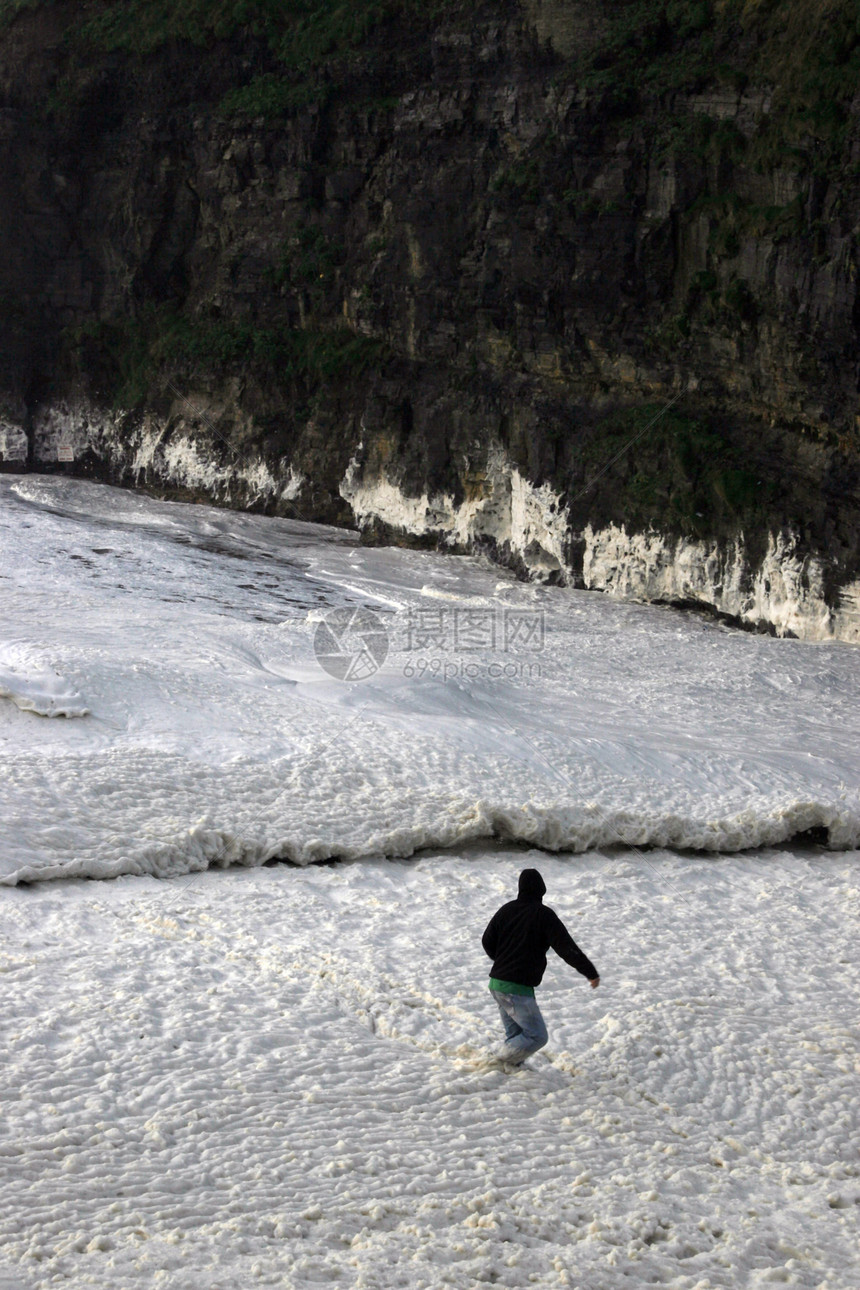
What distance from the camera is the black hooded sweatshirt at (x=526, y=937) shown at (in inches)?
328

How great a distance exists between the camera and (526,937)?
8.35 meters

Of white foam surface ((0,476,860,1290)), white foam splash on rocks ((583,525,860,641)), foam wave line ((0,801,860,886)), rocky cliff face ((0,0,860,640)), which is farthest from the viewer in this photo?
rocky cliff face ((0,0,860,640))

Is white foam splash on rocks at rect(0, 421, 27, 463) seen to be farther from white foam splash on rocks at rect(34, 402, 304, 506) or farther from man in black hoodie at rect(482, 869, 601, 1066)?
man in black hoodie at rect(482, 869, 601, 1066)

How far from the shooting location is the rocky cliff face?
85.2ft

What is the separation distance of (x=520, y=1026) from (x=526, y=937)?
2.46 ft

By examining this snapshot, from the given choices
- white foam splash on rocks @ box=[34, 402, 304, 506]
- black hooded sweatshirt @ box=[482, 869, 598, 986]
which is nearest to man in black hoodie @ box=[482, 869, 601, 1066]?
black hooded sweatshirt @ box=[482, 869, 598, 986]

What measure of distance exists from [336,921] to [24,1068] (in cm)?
393

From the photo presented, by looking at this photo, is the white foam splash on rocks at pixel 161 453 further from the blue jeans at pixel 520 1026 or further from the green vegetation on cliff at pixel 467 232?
the blue jeans at pixel 520 1026

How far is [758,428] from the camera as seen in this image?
27156mm

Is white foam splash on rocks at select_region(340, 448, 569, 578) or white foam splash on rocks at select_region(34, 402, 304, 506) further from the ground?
white foam splash on rocks at select_region(34, 402, 304, 506)

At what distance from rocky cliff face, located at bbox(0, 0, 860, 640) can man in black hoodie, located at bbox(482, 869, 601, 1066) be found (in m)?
17.7

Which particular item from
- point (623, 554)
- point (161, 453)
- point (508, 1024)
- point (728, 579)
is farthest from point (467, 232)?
point (508, 1024)

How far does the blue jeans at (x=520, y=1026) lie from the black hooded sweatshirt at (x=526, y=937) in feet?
0.59

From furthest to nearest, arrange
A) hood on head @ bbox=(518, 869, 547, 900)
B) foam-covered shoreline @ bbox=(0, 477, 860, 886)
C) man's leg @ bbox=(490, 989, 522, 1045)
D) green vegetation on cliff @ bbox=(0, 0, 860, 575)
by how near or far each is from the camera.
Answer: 1. green vegetation on cliff @ bbox=(0, 0, 860, 575)
2. foam-covered shoreline @ bbox=(0, 477, 860, 886)
3. man's leg @ bbox=(490, 989, 522, 1045)
4. hood on head @ bbox=(518, 869, 547, 900)
